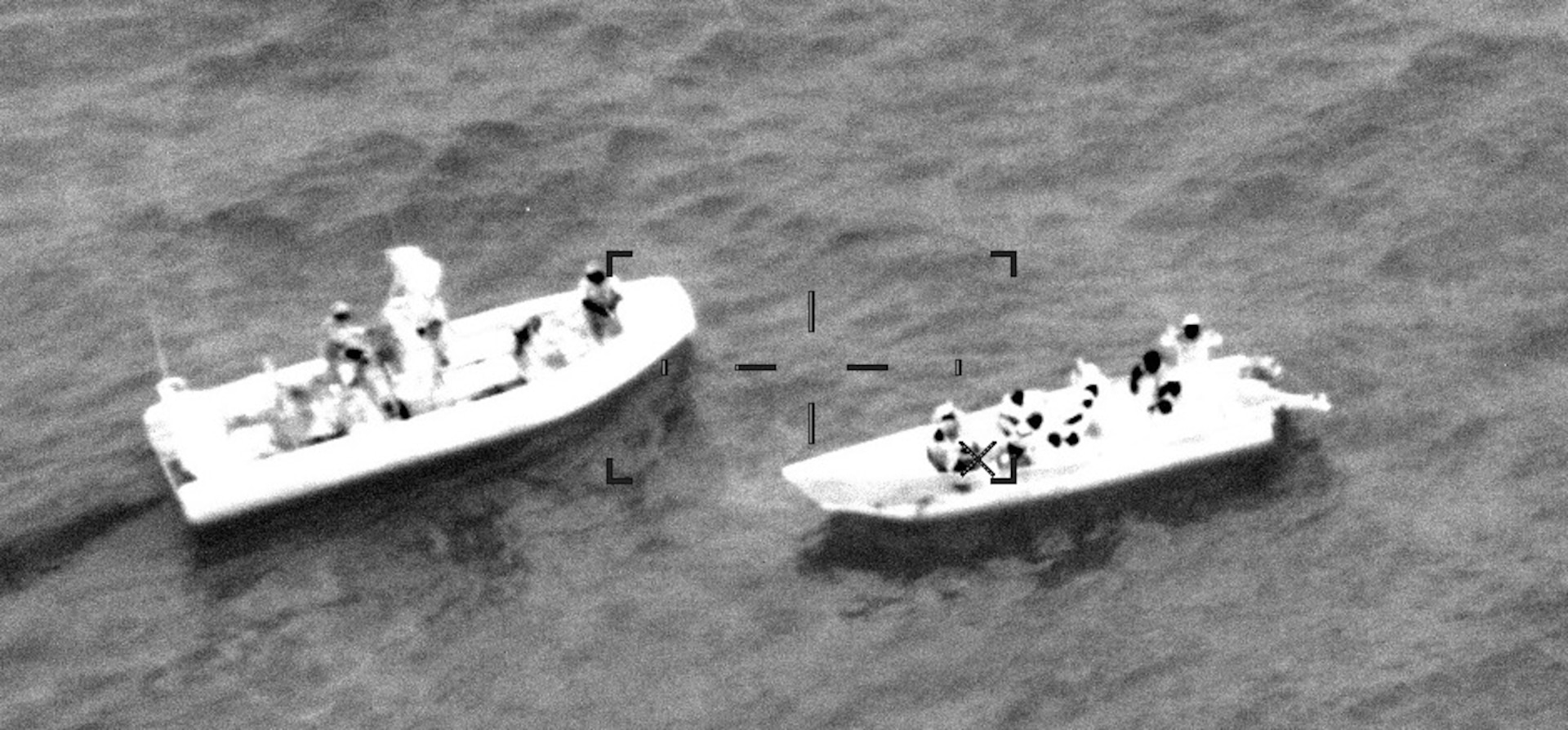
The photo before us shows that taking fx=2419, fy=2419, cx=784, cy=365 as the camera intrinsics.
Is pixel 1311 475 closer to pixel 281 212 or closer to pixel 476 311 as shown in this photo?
pixel 476 311

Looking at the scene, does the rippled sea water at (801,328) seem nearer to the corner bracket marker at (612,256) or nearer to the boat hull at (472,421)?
the corner bracket marker at (612,256)

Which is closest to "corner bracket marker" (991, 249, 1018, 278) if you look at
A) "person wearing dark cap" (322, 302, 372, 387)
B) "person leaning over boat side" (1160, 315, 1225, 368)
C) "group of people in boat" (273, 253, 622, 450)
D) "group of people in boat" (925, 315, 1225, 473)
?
"group of people in boat" (925, 315, 1225, 473)

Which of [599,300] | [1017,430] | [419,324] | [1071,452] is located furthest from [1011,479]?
[419,324]

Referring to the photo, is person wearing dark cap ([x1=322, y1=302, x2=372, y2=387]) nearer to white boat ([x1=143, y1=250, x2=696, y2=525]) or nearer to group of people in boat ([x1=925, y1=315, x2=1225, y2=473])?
white boat ([x1=143, y1=250, x2=696, y2=525])

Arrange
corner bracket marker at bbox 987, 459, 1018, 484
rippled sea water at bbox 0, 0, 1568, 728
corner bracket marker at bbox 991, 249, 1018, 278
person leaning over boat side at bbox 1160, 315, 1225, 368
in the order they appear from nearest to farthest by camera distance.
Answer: rippled sea water at bbox 0, 0, 1568, 728, corner bracket marker at bbox 987, 459, 1018, 484, person leaning over boat side at bbox 1160, 315, 1225, 368, corner bracket marker at bbox 991, 249, 1018, 278

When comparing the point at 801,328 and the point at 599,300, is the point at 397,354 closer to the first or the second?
the point at 599,300

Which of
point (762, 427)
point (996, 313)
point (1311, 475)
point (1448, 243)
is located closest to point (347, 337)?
point (762, 427)

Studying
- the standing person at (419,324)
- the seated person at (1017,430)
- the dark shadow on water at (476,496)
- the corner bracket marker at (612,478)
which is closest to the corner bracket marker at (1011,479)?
the seated person at (1017,430)

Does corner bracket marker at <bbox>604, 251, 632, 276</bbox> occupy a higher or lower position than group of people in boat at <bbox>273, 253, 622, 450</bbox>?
higher
